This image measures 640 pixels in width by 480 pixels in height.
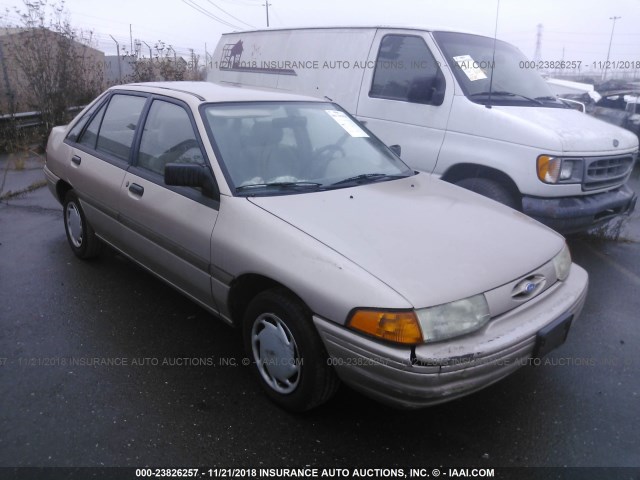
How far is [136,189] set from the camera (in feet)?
11.3

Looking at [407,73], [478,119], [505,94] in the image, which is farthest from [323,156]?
[505,94]

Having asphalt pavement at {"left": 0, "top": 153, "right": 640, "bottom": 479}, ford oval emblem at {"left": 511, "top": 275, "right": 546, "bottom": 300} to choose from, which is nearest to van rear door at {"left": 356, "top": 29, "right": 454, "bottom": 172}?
asphalt pavement at {"left": 0, "top": 153, "right": 640, "bottom": 479}

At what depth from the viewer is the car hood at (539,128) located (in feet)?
13.9

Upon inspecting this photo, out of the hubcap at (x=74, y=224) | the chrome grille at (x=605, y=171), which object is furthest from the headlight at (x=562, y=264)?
the hubcap at (x=74, y=224)

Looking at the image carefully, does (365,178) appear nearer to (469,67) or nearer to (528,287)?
(528,287)

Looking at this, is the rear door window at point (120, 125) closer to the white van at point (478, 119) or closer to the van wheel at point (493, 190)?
the white van at point (478, 119)

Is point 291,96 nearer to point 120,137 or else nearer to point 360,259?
point 120,137

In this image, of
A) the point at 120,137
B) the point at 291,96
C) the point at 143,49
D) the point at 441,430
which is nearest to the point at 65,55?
the point at 143,49

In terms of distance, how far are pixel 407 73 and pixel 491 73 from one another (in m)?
0.79

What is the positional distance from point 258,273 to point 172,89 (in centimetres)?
178

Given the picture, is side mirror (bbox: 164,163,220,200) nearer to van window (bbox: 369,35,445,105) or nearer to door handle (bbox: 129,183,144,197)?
door handle (bbox: 129,183,144,197)

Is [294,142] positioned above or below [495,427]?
above

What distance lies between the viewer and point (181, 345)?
10.9 ft

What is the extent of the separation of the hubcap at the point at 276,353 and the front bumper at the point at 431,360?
10.1 inches
